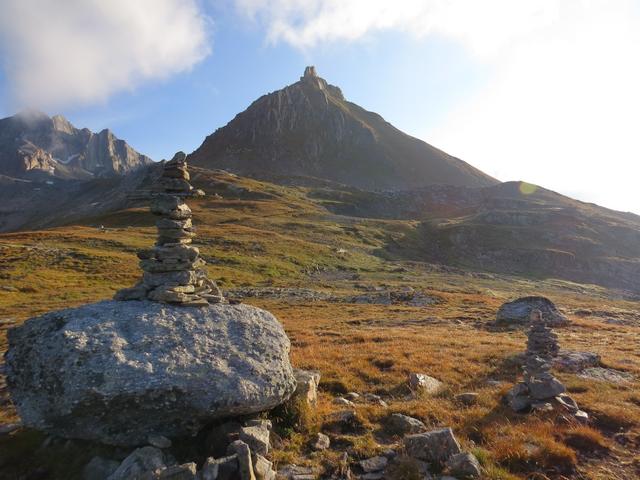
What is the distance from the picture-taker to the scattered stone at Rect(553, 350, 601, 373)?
19.5 m

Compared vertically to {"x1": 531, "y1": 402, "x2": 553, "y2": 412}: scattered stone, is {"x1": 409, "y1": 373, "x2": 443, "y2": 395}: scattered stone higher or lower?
lower

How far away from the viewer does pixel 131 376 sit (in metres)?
9.97

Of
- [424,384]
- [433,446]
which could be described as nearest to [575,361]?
[424,384]

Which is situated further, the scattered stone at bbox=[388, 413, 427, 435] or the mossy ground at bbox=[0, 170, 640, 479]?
the scattered stone at bbox=[388, 413, 427, 435]

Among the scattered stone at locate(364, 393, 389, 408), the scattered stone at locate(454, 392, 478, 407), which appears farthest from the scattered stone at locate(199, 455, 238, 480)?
the scattered stone at locate(454, 392, 478, 407)

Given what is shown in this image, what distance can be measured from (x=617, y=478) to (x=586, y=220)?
598 feet

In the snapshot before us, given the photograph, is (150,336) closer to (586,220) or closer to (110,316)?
(110,316)

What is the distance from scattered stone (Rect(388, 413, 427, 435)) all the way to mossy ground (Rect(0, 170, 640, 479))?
17.0 inches

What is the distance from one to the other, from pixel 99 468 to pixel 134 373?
7.26ft

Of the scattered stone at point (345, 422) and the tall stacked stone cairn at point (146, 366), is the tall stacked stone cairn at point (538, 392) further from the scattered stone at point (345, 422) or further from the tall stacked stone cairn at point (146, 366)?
the tall stacked stone cairn at point (146, 366)

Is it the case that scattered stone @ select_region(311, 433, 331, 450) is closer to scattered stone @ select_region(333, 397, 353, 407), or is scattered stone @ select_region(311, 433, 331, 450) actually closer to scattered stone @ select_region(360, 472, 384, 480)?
scattered stone @ select_region(360, 472, 384, 480)

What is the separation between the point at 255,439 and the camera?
9.86 metres

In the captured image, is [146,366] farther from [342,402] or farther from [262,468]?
[342,402]

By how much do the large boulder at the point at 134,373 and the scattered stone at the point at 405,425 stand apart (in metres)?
3.34
